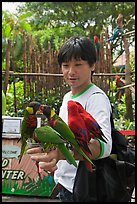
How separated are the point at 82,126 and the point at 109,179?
270 millimetres

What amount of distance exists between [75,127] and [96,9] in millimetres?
11498

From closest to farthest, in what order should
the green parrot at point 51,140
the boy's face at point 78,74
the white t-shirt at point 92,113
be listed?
1. the green parrot at point 51,140
2. the white t-shirt at point 92,113
3. the boy's face at point 78,74

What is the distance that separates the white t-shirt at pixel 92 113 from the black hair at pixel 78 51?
0.10 m

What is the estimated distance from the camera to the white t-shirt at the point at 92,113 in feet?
3.56

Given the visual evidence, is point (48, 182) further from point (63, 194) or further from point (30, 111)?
point (30, 111)

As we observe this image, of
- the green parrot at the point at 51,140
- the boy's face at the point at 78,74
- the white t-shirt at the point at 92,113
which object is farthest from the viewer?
the boy's face at the point at 78,74

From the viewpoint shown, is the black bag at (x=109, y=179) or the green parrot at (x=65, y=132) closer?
the green parrot at (x=65, y=132)

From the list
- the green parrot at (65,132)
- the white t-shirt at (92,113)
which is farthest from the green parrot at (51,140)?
the white t-shirt at (92,113)

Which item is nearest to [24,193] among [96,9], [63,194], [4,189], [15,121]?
[4,189]

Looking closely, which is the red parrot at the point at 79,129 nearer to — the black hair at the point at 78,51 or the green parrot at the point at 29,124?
the green parrot at the point at 29,124

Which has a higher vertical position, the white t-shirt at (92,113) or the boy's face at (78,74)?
the boy's face at (78,74)

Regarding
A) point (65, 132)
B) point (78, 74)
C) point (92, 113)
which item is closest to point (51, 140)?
point (65, 132)

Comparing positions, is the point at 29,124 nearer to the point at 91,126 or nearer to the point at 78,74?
the point at 91,126

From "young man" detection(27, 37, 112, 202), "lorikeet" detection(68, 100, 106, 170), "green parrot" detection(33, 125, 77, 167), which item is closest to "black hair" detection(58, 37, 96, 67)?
"young man" detection(27, 37, 112, 202)
